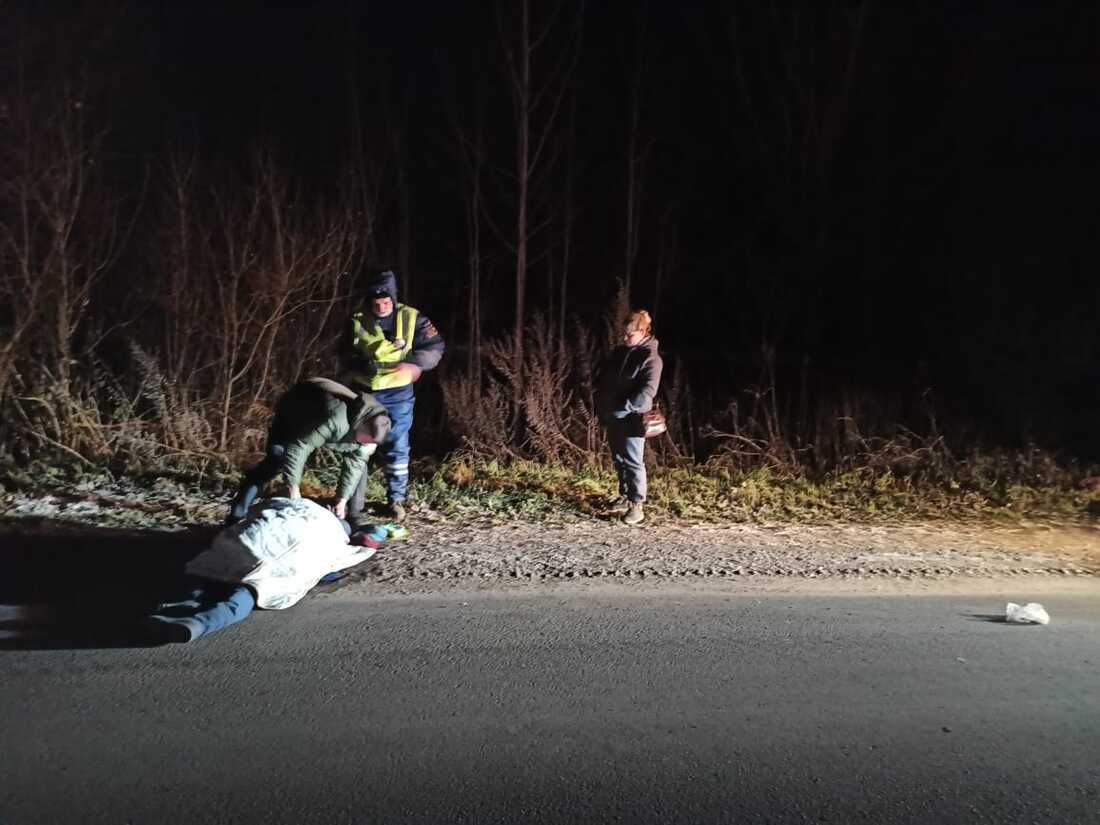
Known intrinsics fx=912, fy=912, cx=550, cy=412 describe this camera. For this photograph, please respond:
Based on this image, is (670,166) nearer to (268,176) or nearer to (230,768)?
(268,176)

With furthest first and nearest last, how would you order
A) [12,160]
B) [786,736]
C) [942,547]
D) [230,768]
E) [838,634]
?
1. [12,160]
2. [942,547]
3. [838,634]
4. [786,736]
5. [230,768]

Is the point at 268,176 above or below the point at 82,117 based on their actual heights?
below

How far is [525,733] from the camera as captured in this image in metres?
3.83

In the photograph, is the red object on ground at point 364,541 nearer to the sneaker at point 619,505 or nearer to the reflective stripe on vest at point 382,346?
the reflective stripe on vest at point 382,346

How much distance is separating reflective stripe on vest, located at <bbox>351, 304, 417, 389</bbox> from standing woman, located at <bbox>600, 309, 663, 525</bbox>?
173 centimetres

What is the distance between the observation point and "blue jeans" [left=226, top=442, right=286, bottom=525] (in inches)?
241

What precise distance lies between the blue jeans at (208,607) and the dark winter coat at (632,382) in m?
3.49

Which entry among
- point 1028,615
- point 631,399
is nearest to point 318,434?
point 631,399

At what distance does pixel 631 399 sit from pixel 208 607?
376 centimetres

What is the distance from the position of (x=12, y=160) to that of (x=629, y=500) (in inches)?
279

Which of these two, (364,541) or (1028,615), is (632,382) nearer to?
(364,541)

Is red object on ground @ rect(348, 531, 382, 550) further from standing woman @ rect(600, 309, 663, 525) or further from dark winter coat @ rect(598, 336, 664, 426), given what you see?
dark winter coat @ rect(598, 336, 664, 426)

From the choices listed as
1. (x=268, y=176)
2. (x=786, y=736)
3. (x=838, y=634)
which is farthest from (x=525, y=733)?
(x=268, y=176)

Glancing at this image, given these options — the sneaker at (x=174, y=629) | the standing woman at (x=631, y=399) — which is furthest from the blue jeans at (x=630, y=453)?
the sneaker at (x=174, y=629)
